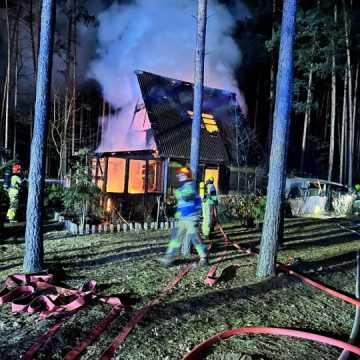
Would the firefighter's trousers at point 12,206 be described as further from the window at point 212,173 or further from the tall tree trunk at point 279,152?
the window at point 212,173

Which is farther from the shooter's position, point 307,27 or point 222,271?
point 307,27

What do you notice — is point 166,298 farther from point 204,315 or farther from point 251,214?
point 251,214

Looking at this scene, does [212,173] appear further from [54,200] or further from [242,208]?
[54,200]

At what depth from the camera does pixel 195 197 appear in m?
7.27

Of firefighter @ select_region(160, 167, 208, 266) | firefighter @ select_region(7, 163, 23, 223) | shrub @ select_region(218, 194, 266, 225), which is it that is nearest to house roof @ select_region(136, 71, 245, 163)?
shrub @ select_region(218, 194, 266, 225)

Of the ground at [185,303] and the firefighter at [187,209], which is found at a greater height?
the firefighter at [187,209]

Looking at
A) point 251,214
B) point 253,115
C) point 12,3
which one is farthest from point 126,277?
point 253,115

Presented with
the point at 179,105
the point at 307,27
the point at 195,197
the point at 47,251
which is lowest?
the point at 47,251

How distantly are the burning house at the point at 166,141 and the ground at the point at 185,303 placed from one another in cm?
745

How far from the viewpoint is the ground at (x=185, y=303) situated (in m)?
4.11

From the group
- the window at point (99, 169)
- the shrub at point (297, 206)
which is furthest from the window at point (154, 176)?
the shrub at point (297, 206)

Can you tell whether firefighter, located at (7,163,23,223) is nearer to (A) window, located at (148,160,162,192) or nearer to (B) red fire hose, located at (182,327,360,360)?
(A) window, located at (148,160,162,192)

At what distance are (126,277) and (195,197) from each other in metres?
1.95

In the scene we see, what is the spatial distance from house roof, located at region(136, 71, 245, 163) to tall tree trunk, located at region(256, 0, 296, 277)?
11.8 m
